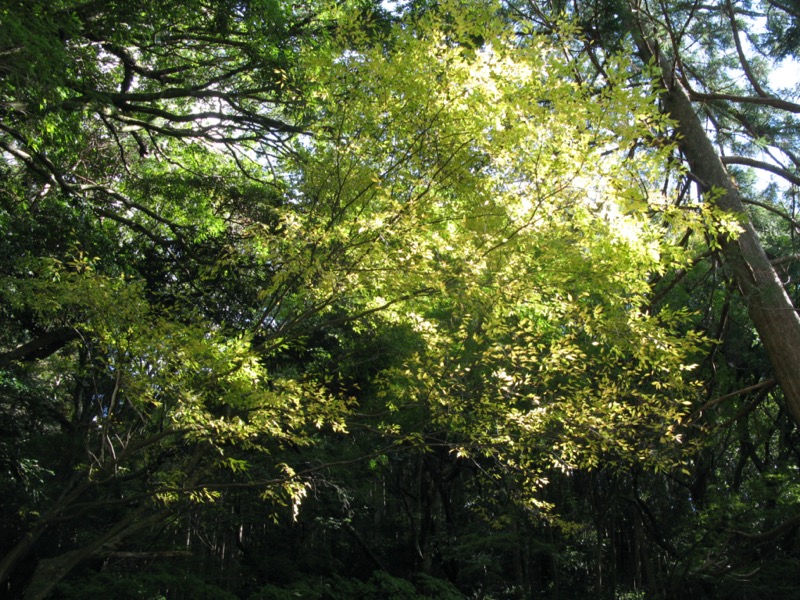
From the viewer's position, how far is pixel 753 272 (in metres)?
5.28

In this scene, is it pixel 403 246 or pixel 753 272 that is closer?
pixel 403 246

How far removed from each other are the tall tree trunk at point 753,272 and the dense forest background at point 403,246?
1.1 inches

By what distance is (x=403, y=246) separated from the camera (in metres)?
4.12

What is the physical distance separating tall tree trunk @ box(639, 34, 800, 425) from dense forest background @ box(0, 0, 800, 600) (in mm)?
28

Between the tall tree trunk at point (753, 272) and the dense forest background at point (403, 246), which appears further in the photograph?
the tall tree trunk at point (753, 272)

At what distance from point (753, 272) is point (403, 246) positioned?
10.6 ft

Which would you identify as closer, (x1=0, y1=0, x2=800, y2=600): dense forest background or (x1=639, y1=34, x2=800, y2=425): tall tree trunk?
(x1=0, y1=0, x2=800, y2=600): dense forest background

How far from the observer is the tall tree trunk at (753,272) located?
5004 millimetres

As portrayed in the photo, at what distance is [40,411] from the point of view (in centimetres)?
966

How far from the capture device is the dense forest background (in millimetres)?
4113

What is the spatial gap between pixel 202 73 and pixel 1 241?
10.3 feet

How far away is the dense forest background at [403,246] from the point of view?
162 inches

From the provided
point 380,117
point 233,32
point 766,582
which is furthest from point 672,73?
point 766,582

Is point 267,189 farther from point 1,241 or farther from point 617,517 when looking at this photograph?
point 617,517
